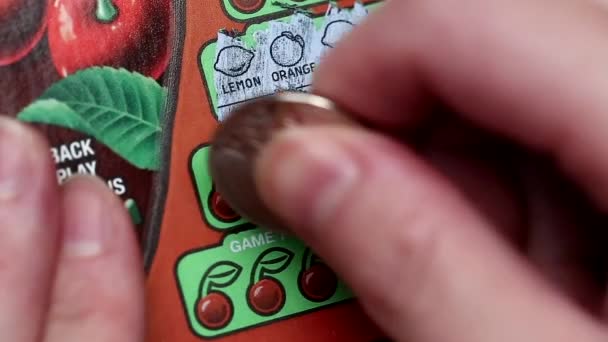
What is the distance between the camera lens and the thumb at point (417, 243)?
37cm

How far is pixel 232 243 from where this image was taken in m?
0.51

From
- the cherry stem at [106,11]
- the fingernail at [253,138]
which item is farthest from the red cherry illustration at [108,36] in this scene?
the fingernail at [253,138]

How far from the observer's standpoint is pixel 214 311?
19.5 inches

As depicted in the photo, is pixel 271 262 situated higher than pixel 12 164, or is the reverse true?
pixel 12 164

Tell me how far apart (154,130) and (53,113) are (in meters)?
0.08

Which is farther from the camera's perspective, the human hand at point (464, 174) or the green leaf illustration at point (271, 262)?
the green leaf illustration at point (271, 262)

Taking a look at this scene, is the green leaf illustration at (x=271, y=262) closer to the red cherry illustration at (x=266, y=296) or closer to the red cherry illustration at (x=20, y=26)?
the red cherry illustration at (x=266, y=296)

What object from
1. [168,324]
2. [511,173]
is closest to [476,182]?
[511,173]

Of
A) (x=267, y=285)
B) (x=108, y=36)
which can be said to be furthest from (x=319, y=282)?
(x=108, y=36)

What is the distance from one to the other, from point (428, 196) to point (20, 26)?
34cm

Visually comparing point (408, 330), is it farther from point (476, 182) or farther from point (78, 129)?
point (78, 129)

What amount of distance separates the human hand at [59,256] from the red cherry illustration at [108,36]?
0.26 feet

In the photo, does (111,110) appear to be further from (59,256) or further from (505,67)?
(505,67)

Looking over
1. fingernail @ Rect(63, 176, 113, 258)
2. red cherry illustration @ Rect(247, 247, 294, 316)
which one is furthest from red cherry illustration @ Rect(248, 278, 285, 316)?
fingernail @ Rect(63, 176, 113, 258)
